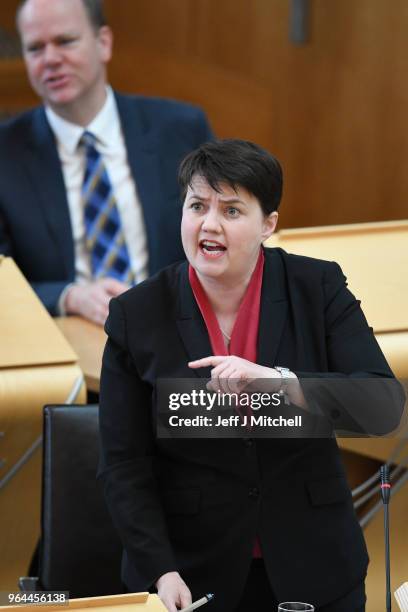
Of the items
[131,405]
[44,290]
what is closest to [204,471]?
[131,405]

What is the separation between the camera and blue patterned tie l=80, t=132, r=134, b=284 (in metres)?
3.15

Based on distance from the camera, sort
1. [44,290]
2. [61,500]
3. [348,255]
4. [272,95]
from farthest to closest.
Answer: [272,95] → [44,290] → [348,255] → [61,500]

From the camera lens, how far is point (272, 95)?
5418mm

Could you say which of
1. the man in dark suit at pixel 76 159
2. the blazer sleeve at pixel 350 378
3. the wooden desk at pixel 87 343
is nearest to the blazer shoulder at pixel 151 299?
the blazer sleeve at pixel 350 378

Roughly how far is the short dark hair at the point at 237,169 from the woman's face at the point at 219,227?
0.01 meters

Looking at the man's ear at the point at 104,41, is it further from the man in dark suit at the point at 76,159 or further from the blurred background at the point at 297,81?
the blurred background at the point at 297,81

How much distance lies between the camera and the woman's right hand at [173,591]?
168cm

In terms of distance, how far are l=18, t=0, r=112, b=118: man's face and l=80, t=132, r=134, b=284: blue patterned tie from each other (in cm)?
12

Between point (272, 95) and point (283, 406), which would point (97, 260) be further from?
point (272, 95)

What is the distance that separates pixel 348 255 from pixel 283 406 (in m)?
1.08

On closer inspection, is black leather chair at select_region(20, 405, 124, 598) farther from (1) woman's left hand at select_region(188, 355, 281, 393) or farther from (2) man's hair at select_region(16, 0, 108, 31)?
(2) man's hair at select_region(16, 0, 108, 31)

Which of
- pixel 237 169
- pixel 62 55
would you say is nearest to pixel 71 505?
pixel 237 169

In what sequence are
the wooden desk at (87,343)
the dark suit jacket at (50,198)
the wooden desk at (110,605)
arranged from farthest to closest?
the dark suit jacket at (50,198) → the wooden desk at (87,343) → the wooden desk at (110,605)

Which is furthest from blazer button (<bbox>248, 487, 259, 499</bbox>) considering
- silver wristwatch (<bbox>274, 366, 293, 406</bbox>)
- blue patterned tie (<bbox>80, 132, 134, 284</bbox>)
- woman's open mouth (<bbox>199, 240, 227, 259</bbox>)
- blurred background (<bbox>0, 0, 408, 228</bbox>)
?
blurred background (<bbox>0, 0, 408, 228</bbox>)
